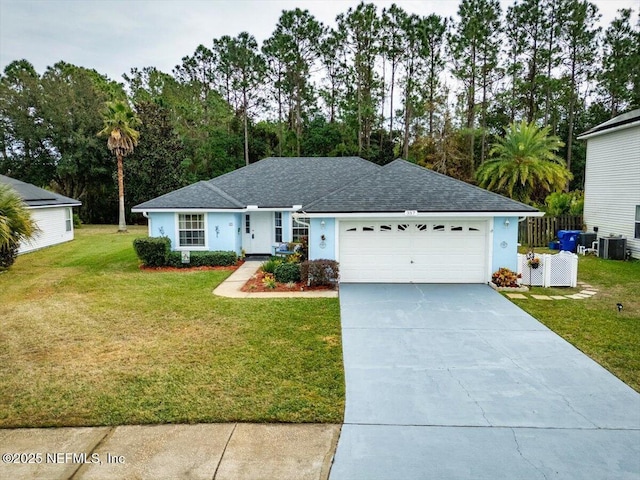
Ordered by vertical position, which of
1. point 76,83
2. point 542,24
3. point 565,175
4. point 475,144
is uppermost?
point 542,24

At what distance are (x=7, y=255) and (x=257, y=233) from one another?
927 centimetres

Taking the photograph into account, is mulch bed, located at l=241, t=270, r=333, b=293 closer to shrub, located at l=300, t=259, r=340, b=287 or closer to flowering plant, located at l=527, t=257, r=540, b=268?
shrub, located at l=300, t=259, r=340, b=287

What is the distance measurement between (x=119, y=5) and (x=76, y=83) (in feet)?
72.2

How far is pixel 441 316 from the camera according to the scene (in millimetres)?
10000

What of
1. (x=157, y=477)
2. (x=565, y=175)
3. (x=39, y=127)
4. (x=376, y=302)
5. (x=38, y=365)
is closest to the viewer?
(x=157, y=477)

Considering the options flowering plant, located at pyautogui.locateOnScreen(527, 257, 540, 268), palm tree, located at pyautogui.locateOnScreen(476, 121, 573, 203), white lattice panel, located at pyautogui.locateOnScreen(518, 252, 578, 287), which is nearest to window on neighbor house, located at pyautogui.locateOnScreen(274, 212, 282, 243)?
white lattice panel, located at pyautogui.locateOnScreen(518, 252, 578, 287)

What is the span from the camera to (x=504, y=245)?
42.8 feet

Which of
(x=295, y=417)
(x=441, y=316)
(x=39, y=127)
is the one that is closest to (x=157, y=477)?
(x=295, y=417)

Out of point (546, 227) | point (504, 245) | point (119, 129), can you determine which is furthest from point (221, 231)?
point (119, 129)

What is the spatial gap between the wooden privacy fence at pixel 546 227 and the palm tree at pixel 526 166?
3635 mm

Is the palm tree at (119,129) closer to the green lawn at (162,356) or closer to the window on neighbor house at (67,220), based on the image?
the window on neighbor house at (67,220)

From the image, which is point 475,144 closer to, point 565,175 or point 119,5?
point 565,175

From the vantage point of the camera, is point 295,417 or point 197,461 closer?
point 197,461

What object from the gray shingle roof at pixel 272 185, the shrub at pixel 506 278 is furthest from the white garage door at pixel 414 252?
the gray shingle roof at pixel 272 185
